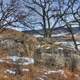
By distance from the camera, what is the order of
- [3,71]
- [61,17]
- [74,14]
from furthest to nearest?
[61,17] → [74,14] → [3,71]

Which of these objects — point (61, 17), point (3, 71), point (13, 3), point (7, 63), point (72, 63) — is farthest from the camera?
point (61, 17)

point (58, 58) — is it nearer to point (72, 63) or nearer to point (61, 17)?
point (72, 63)

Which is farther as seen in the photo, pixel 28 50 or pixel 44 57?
pixel 28 50

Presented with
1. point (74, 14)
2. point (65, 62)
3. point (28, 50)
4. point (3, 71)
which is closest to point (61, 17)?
point (74, 14)

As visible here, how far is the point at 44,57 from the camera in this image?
16.0 m

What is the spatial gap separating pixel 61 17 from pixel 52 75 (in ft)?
56.8

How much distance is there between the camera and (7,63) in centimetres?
1445

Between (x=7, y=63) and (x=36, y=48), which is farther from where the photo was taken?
(x=36, y=48)

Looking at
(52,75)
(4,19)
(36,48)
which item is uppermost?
(4,19)

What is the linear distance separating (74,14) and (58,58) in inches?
503

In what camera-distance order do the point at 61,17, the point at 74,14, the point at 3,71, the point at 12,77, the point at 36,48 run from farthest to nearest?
the point at 61,17 < the point at 74,14 < the point at 36,48 < the point at 3,71 < the point at 12,77

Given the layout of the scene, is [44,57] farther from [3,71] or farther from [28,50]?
[3,71]

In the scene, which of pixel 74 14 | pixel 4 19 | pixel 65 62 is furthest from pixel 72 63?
pixel 74 14

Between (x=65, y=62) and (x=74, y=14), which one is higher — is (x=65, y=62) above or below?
below
